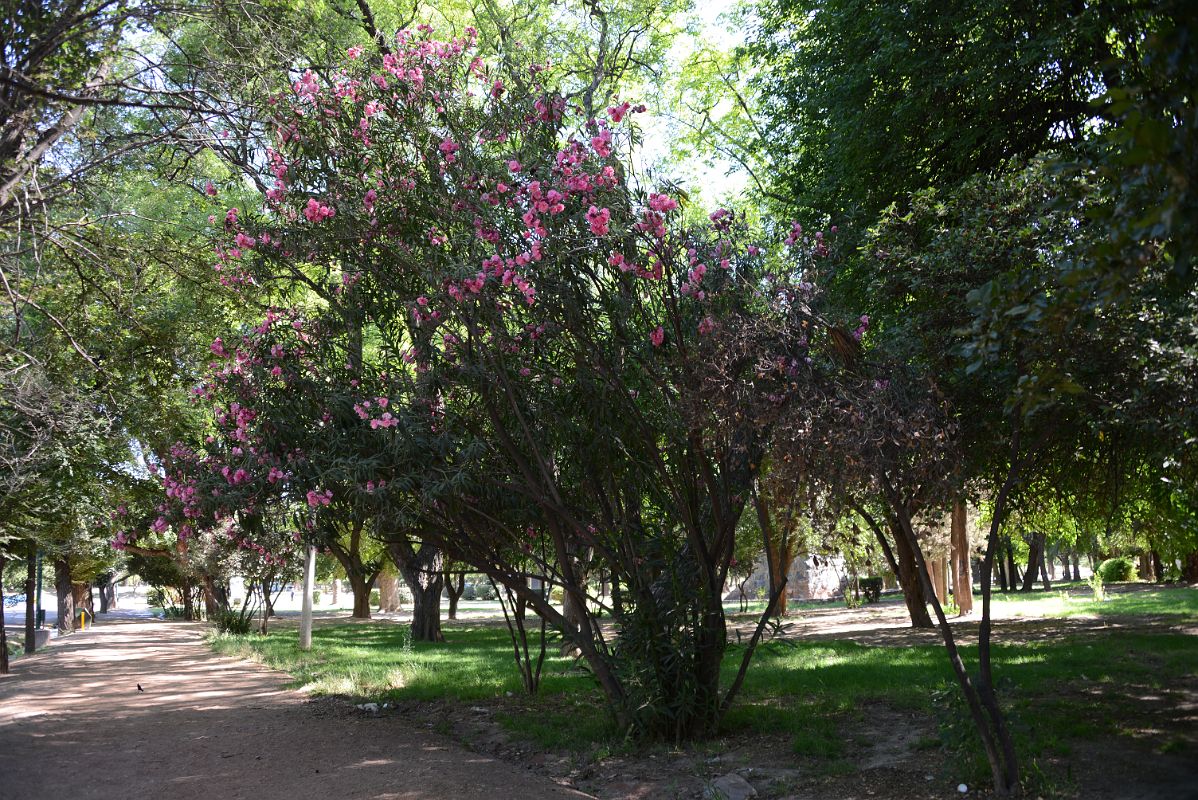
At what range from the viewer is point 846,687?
996cm

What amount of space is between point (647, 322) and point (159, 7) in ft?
16.9

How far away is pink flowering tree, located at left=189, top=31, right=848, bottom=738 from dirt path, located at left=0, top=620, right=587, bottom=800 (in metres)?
1.70

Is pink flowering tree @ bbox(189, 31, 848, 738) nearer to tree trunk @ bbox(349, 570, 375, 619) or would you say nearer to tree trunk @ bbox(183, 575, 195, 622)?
tree trunk @ bbox(349, 570, 375, 619)

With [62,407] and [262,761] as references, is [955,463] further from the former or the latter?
[62,407]

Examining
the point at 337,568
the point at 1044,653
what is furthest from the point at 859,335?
the point at 337,568

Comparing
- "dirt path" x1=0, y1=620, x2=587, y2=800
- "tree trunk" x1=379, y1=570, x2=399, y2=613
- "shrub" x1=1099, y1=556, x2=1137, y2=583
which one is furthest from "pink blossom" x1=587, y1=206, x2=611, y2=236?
"shrub" x1=1099, y1=556, x2=1137, y2=583

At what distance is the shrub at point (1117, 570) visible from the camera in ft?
132

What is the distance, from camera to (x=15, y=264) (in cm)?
995

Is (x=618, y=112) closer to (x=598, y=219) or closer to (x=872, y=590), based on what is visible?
(x=598, y=219)

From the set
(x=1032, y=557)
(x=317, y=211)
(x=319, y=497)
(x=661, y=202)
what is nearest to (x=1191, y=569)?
(x=1032, y=557)

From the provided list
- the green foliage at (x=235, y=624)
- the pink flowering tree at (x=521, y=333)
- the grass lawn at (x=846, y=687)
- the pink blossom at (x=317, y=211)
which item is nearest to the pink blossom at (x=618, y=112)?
the pink flowering tree at (x=521, y=333)

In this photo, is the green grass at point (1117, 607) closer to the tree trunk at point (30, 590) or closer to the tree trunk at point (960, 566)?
the tree trunk at point (960, 566)

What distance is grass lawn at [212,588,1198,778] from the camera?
7.20 m

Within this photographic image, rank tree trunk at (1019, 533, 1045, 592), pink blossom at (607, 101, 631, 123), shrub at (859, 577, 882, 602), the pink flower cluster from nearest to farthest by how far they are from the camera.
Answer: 1. pink blossom at (607, 101, 631, 123)
2. the pink flower cluster
3. shrub at (859, 577, 882, 602)
4. tree trunk at (1019, 533, 1045, 592)
